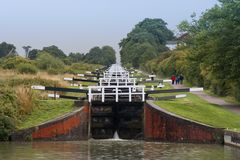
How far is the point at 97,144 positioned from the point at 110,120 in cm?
477

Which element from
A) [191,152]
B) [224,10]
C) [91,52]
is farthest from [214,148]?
[91,52]

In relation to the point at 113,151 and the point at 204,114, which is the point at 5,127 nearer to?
the point at 113,151

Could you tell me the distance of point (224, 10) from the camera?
107 feet

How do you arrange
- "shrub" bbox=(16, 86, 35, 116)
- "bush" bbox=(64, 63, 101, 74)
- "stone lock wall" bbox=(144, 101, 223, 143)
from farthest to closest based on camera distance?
"bush" bbox=(64, 63, 101, 74), "shrub" bbox=(16, 86, 35, 116), "stone lock wall" bbox=(144, 101, 223, 143)

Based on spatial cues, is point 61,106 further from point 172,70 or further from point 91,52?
point 91,52

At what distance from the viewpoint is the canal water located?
18984 mm

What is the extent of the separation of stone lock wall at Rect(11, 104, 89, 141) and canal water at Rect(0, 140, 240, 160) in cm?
81

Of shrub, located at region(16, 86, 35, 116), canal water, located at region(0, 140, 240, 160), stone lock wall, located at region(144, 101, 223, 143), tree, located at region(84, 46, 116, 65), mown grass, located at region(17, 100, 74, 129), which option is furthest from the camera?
tree, located at region(84, 46, 116, 65)

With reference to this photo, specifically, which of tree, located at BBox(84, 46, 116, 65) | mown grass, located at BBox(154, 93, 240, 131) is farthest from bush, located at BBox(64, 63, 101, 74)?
tree, located at BBox(84, 46, 116, 65)

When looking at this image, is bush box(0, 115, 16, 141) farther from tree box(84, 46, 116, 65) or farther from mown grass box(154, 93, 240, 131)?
tree box(84, 46, 116, 65)

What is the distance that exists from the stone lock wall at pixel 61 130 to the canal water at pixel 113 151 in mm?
811

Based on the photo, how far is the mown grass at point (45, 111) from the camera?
25.2 m

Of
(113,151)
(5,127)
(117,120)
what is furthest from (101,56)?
(113,151)

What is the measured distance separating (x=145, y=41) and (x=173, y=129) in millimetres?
125347
